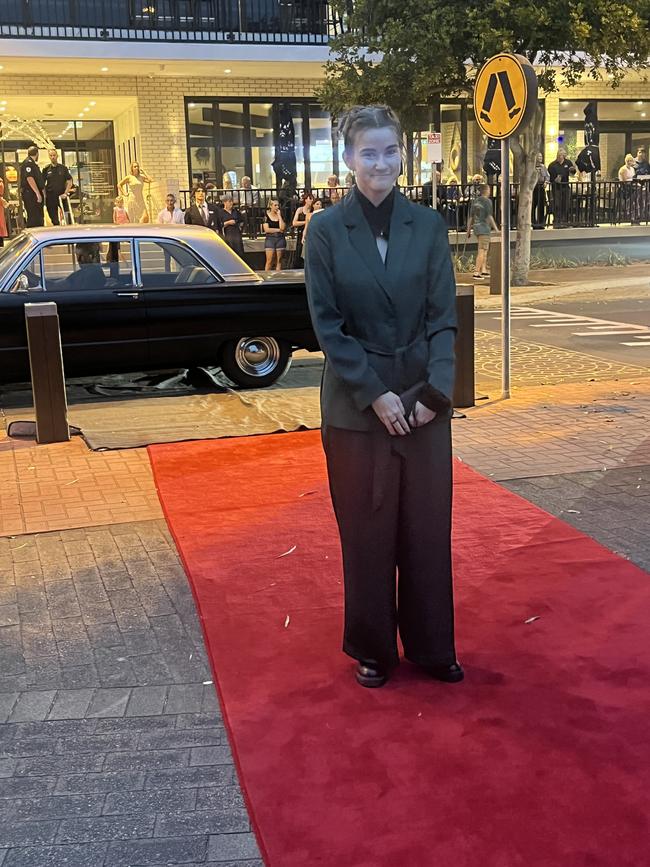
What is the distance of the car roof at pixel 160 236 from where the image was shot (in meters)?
8.77

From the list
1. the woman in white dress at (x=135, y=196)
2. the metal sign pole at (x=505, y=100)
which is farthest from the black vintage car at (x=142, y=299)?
the woman in white dress at (x=135, y=196)

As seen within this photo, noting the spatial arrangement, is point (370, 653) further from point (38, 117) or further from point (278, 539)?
point (38, 117)

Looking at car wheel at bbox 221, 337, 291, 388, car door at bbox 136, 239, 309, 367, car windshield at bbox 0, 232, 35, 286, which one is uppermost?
car windshield at bbox 0, 232, 35, 286

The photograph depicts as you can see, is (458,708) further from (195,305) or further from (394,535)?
(195,305)

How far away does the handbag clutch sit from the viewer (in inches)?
135

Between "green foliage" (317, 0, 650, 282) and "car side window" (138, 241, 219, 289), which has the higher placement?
"green foliage" (317, 0, 650, 282)

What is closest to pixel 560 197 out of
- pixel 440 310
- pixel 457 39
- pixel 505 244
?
pixel 457 39

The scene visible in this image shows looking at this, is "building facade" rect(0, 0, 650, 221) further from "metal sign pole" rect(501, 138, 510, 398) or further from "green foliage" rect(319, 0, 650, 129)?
"metal sign pole" rect(501, 138, 510, 398)

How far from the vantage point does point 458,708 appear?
3465 millimetres

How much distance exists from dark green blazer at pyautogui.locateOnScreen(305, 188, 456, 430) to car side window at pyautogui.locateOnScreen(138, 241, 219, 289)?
5.62 metres

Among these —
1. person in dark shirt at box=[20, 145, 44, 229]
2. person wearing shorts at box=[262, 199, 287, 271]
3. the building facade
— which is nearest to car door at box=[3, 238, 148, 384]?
person wearing shorts at box=[262, 199, 287, 271]

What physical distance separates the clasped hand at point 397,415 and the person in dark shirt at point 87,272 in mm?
5872

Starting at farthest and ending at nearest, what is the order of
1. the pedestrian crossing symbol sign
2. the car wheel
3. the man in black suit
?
1. the man in black suit
2. the car wheel
3. the pedestrian crossing symbol sign

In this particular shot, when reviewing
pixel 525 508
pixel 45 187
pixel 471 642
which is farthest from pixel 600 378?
pixel 45 187
